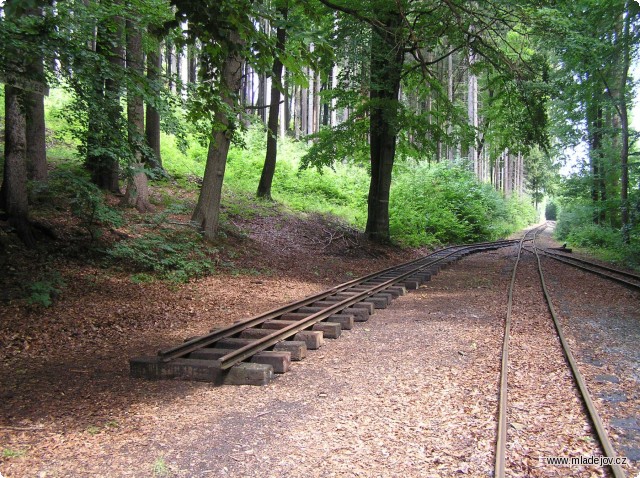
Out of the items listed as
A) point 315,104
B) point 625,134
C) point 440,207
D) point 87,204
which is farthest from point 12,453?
point 315,104

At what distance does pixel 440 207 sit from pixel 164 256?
821 inches

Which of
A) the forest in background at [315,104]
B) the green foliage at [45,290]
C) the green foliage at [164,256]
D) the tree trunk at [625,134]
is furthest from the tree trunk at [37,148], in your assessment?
the tree trunk at [625,134]

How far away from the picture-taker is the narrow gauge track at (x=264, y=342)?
5152 millimetres

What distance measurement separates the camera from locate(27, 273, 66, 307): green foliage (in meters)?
7.41

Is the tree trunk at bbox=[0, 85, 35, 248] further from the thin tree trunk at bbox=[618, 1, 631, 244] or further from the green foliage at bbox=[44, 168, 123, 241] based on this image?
the thin tree trunk at bbox=[618, 1, 631, 244]

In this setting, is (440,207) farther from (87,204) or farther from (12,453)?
(12,453)

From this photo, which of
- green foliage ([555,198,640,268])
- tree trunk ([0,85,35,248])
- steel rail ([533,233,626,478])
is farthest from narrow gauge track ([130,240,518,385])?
green foliage ([555,198,640,268])

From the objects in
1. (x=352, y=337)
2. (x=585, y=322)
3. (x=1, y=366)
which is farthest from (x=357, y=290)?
(x=1, y=366)

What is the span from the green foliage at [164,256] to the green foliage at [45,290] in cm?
167

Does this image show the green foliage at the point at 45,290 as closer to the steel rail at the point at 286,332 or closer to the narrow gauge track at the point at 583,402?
the steel rail at the point at 286,332

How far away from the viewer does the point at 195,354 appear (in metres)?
5.61

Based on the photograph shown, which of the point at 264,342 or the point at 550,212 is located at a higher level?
the point at 550,212

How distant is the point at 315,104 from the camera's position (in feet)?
132

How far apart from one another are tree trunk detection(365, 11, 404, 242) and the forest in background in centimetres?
7
